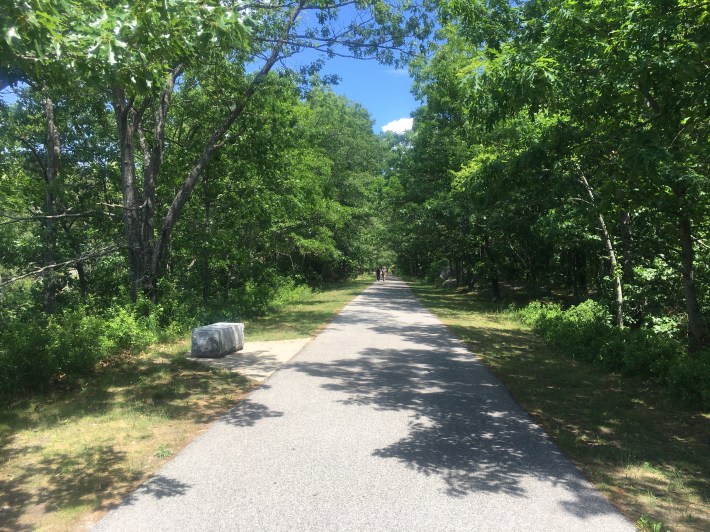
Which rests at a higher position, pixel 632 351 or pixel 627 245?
pixel 627 245

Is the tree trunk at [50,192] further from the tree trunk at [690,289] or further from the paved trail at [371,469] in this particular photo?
the tree trunk at [690,289]

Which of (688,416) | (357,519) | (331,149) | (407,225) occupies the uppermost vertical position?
(331,149)

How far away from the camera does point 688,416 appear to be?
5.74 m

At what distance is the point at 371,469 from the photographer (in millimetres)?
4176

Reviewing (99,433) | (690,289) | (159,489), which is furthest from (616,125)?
(99,433)

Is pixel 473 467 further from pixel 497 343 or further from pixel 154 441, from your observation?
pixel 497 343

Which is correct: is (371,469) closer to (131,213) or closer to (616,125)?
(616,125)

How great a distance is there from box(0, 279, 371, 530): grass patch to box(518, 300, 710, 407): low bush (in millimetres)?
5950

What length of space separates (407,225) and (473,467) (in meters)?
21.4

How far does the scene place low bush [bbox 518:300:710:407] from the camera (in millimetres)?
6254

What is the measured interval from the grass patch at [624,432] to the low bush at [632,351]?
7.8 inches

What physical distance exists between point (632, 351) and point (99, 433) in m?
7.68

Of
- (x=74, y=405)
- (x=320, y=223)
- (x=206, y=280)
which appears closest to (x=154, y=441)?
(x=74, y=405)

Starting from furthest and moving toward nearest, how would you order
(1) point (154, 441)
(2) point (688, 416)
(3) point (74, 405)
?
(3) point (74, 405)
(2) point (688, 416)
(1) point (154, 441)
